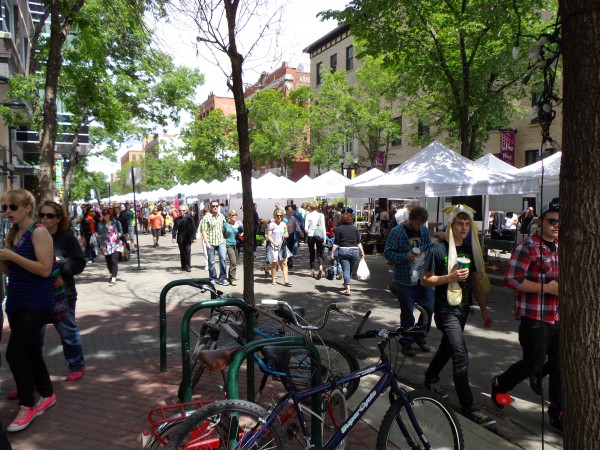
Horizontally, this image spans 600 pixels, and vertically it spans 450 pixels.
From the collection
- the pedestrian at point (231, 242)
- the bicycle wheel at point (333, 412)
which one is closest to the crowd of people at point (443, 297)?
the bicycle wheel at point (333, 412)

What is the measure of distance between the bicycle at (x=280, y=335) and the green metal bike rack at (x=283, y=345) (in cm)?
64

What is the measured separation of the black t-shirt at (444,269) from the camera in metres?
4.16

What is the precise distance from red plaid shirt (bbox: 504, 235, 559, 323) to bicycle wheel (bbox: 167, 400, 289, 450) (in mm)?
2381

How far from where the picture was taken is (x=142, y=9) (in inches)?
326

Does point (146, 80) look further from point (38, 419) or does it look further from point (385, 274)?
point (38, 419)

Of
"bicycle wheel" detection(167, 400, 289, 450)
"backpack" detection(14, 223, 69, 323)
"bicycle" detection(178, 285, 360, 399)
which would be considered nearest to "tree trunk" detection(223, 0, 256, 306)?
"bicycle" detection(178, 285, 360, 399)

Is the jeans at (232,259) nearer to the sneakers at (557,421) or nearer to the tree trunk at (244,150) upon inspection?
the tree trunk at (244,150)

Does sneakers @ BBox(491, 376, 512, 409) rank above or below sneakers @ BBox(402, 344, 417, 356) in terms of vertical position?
above

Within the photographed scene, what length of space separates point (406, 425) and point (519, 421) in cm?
160

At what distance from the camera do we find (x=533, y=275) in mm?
3854

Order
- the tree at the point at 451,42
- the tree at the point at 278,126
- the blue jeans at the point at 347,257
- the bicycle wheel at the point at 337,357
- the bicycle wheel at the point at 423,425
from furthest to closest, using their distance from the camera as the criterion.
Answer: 1. the tree at the point at 278,126
2. the tree at the point at 451,42
3. the blue jeans at the point at 347,257
4. the bicycle wheel at the point at 337,357
5. the bicycle wheel at the point at 423,425

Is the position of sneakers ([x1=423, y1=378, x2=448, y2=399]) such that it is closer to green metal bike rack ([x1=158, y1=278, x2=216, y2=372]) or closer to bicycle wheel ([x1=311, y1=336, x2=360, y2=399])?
bicycle wheel ([x1=311, y1=336, x2=360, y2=399])

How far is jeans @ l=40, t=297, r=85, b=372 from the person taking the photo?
181 inches

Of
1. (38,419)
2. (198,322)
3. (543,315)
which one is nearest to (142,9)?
(198,322)
